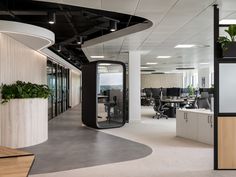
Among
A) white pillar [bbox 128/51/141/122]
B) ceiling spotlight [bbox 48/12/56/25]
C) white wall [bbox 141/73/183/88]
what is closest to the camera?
ceiling spotlight [bbox 48/12/56/25]

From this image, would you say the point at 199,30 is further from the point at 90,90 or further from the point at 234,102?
the point at 90,90

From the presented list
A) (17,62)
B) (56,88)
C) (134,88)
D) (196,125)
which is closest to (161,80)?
(56,88)

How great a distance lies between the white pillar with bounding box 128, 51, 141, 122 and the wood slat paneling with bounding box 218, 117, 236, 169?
6329mm

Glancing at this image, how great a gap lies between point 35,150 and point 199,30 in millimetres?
4954

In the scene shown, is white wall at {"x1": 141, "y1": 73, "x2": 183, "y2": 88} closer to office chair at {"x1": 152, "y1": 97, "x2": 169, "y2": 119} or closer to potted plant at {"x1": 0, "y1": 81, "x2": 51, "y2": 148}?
office chair at {"x1": 152, "y1": 97, "x2": 169, "y2": 119}

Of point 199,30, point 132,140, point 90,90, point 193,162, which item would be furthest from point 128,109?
point 193,162

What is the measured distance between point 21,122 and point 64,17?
363cm

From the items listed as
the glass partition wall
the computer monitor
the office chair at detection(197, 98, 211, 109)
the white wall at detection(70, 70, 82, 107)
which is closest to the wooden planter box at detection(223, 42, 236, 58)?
the office chair at detection(197, 98, 211, 109)

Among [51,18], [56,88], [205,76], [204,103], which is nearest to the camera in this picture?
[51,18]

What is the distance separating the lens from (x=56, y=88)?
14.2 meters

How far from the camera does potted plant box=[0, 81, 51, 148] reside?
6.32 metres

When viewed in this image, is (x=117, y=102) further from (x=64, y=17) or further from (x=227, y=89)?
(x=227, y=89)

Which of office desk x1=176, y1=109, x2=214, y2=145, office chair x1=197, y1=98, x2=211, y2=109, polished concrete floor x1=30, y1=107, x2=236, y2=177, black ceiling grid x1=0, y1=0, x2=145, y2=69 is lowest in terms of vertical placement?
polished concrete floor x1=30, y1=107, x2=236, y2=177

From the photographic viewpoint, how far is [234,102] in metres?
5.02
